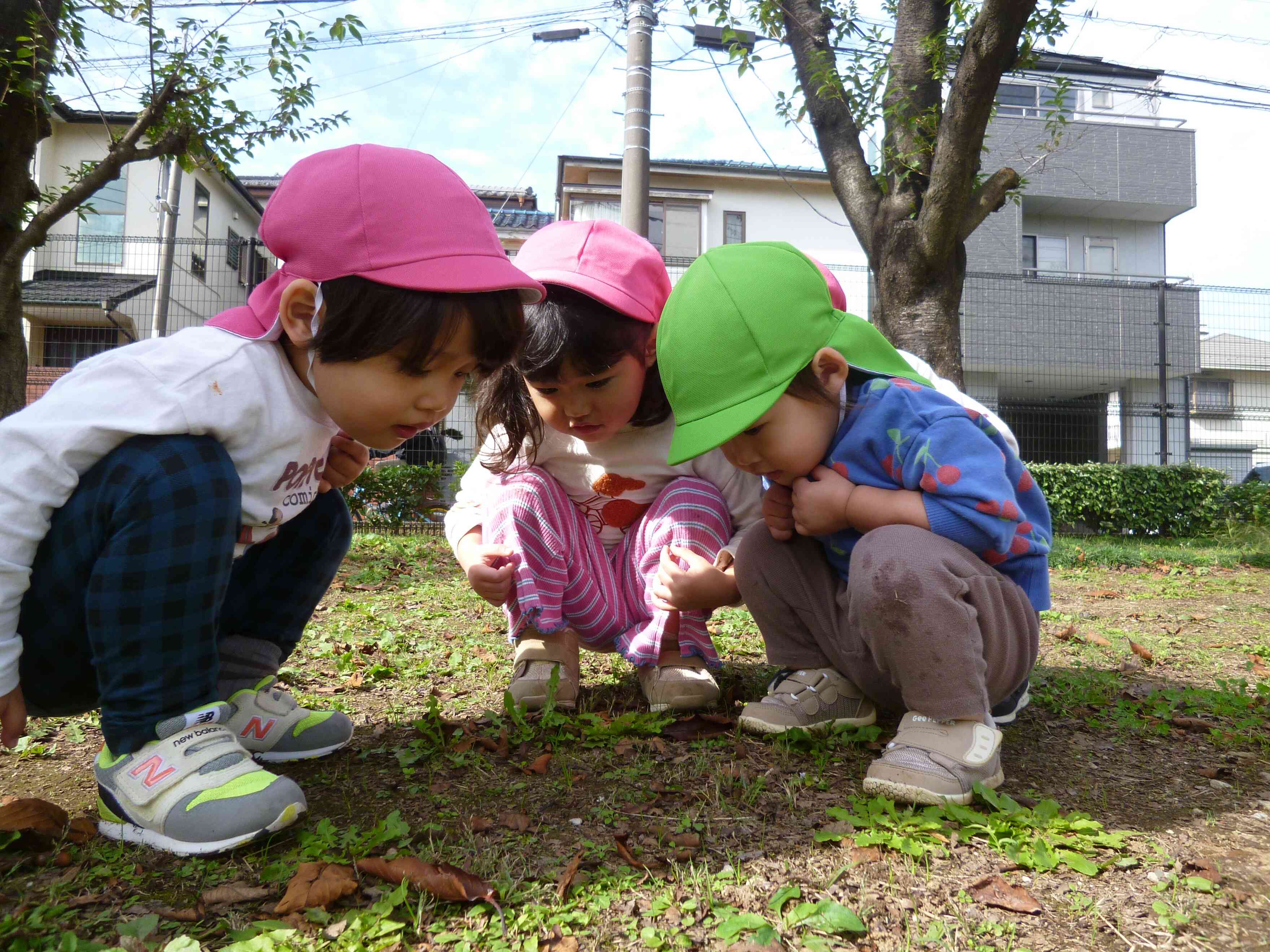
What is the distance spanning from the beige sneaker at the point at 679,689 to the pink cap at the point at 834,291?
0.89 metres

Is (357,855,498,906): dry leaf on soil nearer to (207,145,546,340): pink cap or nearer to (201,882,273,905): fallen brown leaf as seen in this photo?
(201,882,273,905): fallen brown leaf

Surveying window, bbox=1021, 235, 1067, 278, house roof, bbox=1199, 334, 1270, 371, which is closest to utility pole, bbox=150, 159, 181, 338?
house roof, bbox=1199, 334, 1270, 371

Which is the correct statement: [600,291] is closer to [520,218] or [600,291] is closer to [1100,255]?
[1100,255]


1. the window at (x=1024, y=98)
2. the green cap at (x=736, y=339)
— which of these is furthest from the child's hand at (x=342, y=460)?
the window at (x=1024, y=98)

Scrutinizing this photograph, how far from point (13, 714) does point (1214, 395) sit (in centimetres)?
1607

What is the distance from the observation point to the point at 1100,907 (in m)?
1.14

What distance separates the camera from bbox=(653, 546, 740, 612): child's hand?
1.92 m

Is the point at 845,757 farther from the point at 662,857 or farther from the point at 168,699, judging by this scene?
the point at 168,699

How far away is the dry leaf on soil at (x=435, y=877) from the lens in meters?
1.15

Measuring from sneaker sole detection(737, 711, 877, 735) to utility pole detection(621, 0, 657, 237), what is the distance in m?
4.08

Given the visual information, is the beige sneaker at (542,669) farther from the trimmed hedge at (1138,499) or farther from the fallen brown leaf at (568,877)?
the trimmed hedge at (1138,499)

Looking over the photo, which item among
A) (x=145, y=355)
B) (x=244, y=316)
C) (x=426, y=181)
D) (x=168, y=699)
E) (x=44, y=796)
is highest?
(x=426, y=181)

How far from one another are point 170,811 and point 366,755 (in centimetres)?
48

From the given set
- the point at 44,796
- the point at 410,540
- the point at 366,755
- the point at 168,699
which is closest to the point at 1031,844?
the point at 366,755
